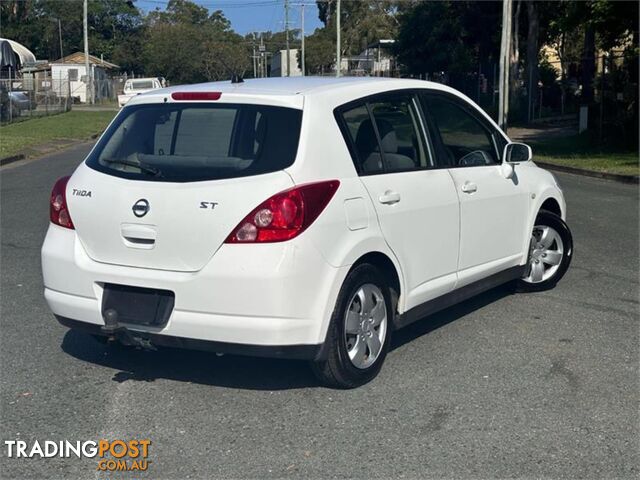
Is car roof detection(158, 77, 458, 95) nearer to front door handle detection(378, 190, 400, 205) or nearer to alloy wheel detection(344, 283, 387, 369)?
front door handle detection(378, 190, 400, 205)

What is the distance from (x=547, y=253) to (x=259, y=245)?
360cm

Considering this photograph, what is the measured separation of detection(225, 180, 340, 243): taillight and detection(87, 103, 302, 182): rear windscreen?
0.71 ft

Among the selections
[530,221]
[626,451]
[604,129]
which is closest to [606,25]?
[604,129]

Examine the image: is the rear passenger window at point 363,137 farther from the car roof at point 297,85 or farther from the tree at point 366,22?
the tree at point 366,22

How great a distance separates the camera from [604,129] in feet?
76.2

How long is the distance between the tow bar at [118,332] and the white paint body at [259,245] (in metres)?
0.11

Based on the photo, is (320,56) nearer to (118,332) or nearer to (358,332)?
(358,332)

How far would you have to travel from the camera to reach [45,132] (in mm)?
29859

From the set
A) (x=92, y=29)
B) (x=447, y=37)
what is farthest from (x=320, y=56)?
(x=447, y=37)

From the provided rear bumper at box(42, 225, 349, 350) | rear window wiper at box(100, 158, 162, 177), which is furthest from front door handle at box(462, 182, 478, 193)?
rear window wiper at box(100, 158, 162, 177)

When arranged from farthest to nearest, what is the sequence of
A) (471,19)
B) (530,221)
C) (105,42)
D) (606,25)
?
(105,42) < (471,19) < (606,25) < (530,221)

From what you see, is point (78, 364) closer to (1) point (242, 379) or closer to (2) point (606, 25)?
(1) point (242, 379)

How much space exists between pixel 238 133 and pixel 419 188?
4.12 feet

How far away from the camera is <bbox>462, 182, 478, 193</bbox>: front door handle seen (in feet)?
20.6
